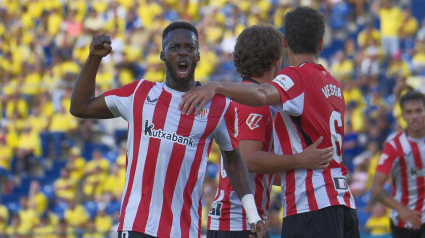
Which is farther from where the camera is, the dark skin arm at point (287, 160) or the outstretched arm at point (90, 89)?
the dark skin arm at point (287, 160)

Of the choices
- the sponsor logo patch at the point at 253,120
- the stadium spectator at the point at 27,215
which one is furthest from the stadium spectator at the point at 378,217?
the stadium spectator at the point at 27,215

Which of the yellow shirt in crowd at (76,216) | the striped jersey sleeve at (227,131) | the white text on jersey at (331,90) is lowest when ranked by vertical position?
the striped jersey sleeve at (227,131)

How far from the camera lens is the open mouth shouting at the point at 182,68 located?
412 centimetres

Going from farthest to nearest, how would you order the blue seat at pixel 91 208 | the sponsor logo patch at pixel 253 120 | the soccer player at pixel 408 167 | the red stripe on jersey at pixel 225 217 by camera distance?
the blue seat at pixel 91 208, the soccer player at pixel 408 167, the red stripe on jersey at pixel 225 217, the sponsor logo patch at pixel 253 120

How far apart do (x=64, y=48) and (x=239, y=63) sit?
1411 centimetres

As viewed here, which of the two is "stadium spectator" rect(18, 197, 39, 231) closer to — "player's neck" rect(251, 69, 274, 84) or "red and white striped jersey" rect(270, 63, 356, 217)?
"player's neck" rect(251, 69, 274, 84)

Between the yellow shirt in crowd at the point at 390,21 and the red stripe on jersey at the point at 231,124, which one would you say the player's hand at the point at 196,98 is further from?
the yellow shirt in crowd at the point at 390,21

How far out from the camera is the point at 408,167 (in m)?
6.54

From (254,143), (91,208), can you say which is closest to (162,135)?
(254,143)

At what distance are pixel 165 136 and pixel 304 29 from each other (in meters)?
1.31

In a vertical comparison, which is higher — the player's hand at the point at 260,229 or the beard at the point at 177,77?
the beard at the point at 177,77

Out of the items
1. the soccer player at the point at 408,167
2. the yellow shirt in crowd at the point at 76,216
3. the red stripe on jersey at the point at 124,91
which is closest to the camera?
the red stripe on jersey at the point at 124,91

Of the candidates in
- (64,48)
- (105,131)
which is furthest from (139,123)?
(64,48)

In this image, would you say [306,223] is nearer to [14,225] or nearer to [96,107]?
[96,107]
